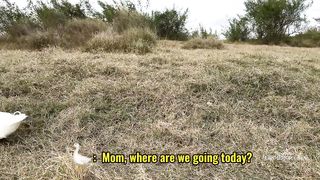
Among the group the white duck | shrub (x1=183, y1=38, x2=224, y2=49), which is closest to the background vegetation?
shrub (x1=183, y1=38, x2=224, y2=49)

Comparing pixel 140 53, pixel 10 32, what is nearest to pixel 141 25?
pixel 140 53

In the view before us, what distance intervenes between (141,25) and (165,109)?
3.06 meters

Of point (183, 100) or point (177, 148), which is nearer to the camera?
point (177, 148)

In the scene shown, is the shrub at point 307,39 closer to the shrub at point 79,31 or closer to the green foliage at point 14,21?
the shrub at point 79,31

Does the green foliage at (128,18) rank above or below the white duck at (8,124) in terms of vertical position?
above

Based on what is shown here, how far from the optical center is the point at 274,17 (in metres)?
9.47

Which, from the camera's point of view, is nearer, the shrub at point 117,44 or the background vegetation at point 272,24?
the shrub at point 117,44

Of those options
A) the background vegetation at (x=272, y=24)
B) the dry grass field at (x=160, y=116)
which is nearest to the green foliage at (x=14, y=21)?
A: the dry grass field at (x=160, y=116)

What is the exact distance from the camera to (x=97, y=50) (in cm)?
338

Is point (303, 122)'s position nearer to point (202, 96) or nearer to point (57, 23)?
point (202, 96)

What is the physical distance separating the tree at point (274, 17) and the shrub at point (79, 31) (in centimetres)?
686

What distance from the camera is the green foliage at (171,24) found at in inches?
293

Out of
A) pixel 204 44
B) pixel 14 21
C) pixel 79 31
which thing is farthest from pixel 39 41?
pixel 204 44

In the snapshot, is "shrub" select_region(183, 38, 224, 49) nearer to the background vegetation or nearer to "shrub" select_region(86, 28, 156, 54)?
"shrub" select_region(86, 28, 156, 54)
